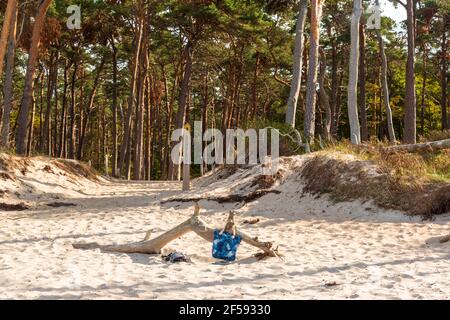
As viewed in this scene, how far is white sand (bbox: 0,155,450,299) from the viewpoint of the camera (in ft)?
16.2

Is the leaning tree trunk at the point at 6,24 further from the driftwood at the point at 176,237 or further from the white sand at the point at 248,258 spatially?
the driftwood at the point at 176,237

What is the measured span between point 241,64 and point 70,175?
1489cm

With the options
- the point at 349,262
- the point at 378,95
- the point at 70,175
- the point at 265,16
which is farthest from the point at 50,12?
the point at 378,95

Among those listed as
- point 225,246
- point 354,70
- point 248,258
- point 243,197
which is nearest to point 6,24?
point 243,197

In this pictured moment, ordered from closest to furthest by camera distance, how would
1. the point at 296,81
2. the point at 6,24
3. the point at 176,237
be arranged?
the point at 176,237, the point at 6,24, the point at 296,81

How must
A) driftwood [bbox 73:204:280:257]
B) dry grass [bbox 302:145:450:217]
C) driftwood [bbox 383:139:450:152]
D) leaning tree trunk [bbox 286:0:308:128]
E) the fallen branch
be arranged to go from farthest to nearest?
leaning tree trunk [bbox 286:0:308:128] < the fallen branch < driftwood [bbox 383:139:450:152] < dry grass [bbox 302:145:450:217] < driftwood [bbox 73:204:280:257]

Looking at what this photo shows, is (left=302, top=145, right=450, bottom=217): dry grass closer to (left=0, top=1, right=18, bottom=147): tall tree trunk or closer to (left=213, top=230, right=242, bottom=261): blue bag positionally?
(left=213, top=230, right=242, bottom=261): blue bag

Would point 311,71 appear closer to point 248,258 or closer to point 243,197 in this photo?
point 243,197

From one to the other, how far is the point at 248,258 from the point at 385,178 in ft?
16.1

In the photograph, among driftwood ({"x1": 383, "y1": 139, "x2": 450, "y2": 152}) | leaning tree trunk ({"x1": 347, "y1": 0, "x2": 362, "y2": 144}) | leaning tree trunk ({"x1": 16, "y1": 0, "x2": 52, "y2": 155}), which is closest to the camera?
driftwood ({"x1": 383, "y1": 139, "x2": 450, "y2": 152})

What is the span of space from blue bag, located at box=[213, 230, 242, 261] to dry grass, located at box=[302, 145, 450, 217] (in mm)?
4324

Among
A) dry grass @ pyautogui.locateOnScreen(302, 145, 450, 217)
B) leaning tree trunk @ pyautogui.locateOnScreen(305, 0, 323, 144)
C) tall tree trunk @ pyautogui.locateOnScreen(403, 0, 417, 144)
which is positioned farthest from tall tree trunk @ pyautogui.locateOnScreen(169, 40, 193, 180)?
dry grass @ pyautogui.locateOnScreen(302, 145, 450, 217)

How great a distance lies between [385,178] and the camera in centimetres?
1046

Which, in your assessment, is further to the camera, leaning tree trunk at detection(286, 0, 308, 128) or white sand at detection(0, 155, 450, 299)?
leaning tree trunk at detection(286, 0, 308, 128)
